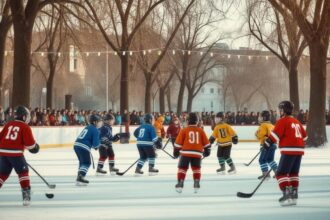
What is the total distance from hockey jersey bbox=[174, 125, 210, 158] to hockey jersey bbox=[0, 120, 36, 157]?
3.02 metres

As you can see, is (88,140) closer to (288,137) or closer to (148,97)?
(288,137)

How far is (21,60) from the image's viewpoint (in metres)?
28.2

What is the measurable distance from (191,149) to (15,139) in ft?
11.0

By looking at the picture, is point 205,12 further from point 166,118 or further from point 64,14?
point 64,14

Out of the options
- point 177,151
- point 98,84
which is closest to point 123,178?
A: point 177,151

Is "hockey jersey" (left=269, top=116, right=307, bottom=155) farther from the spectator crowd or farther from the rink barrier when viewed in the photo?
the rink barrier

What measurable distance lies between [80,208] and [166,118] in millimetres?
32464

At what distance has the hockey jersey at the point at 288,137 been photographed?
11156mm

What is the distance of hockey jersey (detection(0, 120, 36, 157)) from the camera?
1111 centimetres

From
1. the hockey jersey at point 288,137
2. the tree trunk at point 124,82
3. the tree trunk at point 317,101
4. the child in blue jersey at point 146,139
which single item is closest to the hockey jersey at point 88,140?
the child in blue jersey at point 146,139

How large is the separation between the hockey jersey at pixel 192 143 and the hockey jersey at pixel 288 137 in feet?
6.65

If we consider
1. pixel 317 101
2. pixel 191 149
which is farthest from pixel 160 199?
pixel 317 101

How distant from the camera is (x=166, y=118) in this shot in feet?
141

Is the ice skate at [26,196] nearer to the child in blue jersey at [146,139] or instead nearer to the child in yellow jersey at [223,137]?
the child in blue jersey at [146,139]
